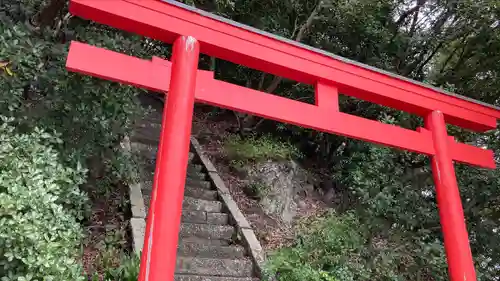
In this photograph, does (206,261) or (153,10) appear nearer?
(153,10)

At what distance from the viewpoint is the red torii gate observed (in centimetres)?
274

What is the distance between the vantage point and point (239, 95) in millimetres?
3242

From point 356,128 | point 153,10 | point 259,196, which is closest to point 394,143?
point 356,128

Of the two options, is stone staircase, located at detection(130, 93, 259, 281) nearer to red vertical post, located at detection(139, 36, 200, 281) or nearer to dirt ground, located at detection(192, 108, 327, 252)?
dirt ground, located at detection(192, 108, 327, 252)

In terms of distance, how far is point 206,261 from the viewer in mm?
4859

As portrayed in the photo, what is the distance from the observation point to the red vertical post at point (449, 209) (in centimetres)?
388

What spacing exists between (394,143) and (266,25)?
14.2 ft

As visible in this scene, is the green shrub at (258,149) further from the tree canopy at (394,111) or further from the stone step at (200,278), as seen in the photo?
the stone step at (200,278)

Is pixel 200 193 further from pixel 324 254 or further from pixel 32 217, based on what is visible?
pixel 32 217

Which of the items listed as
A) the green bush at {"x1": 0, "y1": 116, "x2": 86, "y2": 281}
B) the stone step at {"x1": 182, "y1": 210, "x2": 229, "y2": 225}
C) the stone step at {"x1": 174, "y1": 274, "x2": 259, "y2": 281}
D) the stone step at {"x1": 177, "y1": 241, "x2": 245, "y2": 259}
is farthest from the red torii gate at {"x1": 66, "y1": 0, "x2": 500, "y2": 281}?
the stone step at {"x1": 182, "y1": 210, "x2": 229, "y2": 225}

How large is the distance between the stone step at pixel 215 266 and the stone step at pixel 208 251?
0.16 m

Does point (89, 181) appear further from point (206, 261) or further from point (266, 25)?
point (266, 25)

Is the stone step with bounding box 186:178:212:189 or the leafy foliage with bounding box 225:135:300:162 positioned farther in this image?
the leafy foliage with bounding box 225:135:300:162

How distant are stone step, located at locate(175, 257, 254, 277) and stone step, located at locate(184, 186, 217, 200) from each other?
4.84ft
